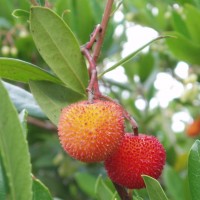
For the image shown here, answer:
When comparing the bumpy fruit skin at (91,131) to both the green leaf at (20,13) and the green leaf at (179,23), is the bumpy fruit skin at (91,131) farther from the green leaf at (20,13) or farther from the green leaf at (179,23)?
the green leaf at (179,23)

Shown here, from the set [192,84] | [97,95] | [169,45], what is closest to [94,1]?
[169,45]

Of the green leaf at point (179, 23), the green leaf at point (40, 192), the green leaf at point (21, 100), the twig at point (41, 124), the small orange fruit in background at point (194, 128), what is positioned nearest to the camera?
the green leaf at point (40, 192)

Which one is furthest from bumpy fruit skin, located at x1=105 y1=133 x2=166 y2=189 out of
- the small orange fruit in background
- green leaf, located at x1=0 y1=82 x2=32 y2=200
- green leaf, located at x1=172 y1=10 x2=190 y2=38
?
the small orange fruit in background

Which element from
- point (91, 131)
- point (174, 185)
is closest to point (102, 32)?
point (91, 131)

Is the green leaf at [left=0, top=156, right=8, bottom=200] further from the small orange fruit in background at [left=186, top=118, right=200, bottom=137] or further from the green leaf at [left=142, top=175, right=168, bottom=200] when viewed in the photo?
the small orange fruit in background at [left=186, top=118, right=200, bottom=137]

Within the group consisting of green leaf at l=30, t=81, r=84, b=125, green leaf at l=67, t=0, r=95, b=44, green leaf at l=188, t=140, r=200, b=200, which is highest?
green leaf at l=30, t=81, r=84, b=125

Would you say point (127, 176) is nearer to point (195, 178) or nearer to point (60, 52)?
point (195, 178)

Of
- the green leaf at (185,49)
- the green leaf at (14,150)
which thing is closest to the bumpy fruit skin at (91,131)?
the green leaf at (14,150)
